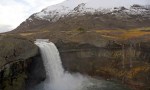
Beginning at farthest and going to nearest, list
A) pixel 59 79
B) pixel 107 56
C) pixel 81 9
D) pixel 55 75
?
pixel 81 9 → pixel 107 56 → pixel 55 75 → pixel 59 79

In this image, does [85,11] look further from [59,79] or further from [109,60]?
[59,79]

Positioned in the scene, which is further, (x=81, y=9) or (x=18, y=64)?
(x=81, y=9)

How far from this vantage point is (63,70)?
5153 cm

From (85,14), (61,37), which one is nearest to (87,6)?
(85,14)

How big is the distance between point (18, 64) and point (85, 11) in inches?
4297

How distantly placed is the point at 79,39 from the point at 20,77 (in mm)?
18151

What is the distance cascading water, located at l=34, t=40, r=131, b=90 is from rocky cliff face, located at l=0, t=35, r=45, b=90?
4.96ft

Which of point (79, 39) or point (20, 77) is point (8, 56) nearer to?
point (20, 77)

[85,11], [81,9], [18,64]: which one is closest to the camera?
[18,64]

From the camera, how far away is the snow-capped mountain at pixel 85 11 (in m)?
137

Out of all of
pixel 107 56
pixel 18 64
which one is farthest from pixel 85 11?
pixel 18 64

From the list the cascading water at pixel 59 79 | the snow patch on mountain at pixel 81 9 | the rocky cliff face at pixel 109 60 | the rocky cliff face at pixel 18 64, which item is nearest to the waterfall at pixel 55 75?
the cascading water at pixel 59 79

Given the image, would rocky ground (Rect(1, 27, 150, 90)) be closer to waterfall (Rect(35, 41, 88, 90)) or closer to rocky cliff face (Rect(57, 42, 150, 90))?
rocky cliff face (Rect(57, 42, 150, 90))

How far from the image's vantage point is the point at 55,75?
4891 centimetres
